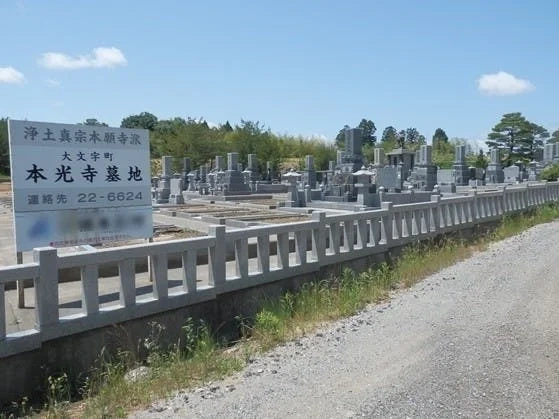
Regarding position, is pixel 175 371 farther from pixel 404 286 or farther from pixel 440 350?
pixel 404 286

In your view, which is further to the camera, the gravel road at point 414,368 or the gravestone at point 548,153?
the gravestone at point 548,153

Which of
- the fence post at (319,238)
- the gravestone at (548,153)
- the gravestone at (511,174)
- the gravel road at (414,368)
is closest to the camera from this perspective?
the gravel road at (414,368)

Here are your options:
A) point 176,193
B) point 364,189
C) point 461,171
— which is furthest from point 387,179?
point 461,171

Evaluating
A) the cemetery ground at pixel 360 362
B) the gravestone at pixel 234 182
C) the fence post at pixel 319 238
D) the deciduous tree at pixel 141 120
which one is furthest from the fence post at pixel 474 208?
the deciduous tree at pixel 141 120

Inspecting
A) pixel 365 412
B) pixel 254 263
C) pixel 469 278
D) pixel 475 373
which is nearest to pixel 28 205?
pixel 254 263

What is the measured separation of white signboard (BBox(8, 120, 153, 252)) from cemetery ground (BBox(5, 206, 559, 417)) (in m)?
1.87

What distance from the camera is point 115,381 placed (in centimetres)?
466

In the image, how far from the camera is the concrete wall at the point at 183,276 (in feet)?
15.7

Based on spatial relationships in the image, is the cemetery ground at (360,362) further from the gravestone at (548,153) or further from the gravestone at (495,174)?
the gravestone at (548,153)

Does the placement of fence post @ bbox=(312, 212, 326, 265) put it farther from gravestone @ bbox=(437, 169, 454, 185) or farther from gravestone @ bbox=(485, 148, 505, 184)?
gravestone @ bbox=(485, 148, 505, 184)

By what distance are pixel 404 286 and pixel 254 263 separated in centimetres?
258

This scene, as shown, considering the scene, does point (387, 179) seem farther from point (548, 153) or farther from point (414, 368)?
point (548, 153)

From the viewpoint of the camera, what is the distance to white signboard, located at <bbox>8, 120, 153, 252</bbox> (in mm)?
6062

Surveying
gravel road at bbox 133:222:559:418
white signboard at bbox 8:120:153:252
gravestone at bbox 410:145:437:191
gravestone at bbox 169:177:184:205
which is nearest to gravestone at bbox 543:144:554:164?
gravestone at bbox 410:145:437:191
